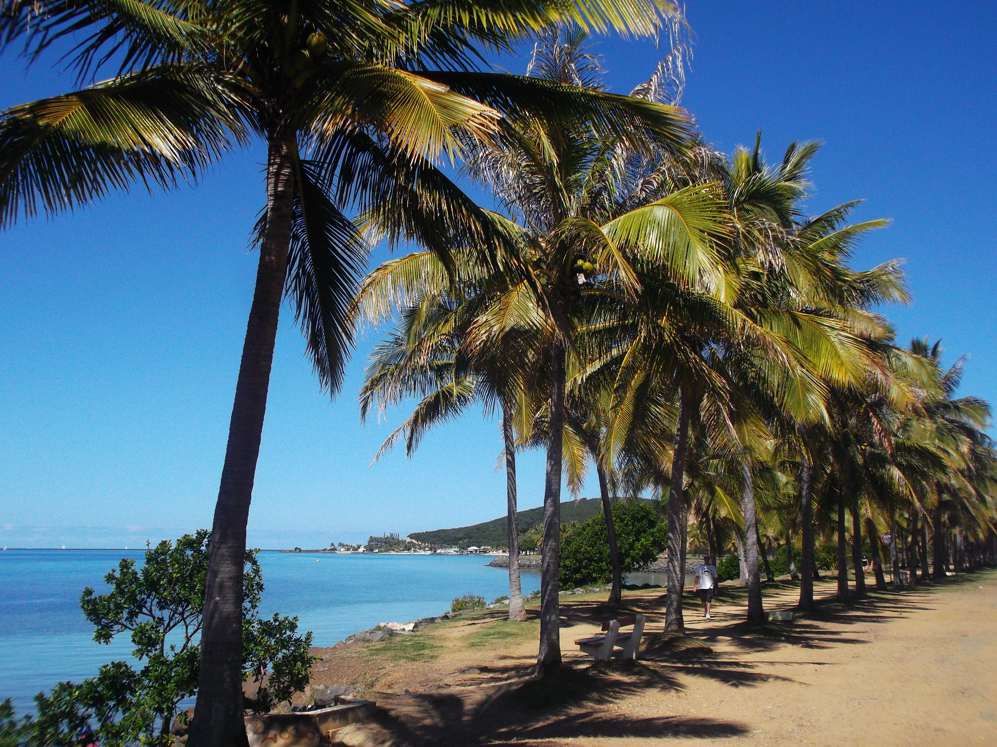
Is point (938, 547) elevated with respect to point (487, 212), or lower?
lower

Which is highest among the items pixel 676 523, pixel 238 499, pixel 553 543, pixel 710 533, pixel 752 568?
pixel 238 499

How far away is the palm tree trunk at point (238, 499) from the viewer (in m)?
5.93

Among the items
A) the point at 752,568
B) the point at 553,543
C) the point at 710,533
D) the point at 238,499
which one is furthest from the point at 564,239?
the point at 710,533

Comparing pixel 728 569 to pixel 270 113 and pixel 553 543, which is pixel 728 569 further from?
pixel 270 113

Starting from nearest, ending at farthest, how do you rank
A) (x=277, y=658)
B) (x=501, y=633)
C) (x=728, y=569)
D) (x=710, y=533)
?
(x=277, y=658), (x=501, y=633), (x=710, y=533), (x=728, y=569)

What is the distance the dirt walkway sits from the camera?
25.8 ft

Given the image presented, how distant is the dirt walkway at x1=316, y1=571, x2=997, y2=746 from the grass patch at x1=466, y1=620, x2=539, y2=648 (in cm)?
11

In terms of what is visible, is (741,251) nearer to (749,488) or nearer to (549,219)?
(549,219)

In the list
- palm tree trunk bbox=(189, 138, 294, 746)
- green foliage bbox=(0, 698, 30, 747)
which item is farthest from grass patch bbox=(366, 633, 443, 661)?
green foliage bbox=(0, 698, 30, 747)

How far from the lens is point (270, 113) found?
22.4 feet

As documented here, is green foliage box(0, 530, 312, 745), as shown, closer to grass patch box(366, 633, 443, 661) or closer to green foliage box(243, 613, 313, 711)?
green foliage box(243, 613, 313, 711)


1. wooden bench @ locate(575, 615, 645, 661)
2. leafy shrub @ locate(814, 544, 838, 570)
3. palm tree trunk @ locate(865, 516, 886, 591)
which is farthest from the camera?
leafy shrub @ locate(814, 544, 838, 570)

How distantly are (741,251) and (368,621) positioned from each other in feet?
69.4

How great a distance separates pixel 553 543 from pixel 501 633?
26.5 feet
